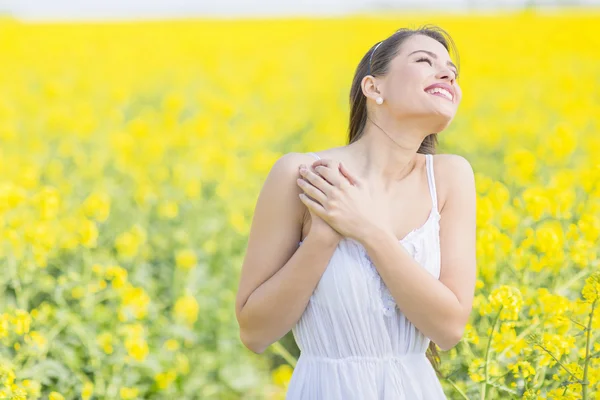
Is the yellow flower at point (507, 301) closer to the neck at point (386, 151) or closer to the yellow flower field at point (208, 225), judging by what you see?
the yellow flower field at point (208, 225)

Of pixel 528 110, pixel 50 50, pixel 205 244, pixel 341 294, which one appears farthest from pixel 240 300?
pixel 50 50

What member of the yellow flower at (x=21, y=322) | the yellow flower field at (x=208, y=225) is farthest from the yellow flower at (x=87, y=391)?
the yellow flower at (x=21, y=322)

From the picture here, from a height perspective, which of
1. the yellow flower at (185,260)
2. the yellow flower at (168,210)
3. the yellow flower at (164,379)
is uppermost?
the yellow flower at (168,210)

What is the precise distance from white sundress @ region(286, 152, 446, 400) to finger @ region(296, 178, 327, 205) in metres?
0.10

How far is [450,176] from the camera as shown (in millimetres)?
1582

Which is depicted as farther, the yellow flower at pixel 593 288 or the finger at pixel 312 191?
the yellow flower at pixel 593 288

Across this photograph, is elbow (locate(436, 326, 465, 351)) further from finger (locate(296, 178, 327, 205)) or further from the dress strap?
finger (locate(296, 178, 327, 205))

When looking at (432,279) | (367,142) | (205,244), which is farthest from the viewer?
(205,244)

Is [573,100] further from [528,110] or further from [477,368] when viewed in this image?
[477,368]

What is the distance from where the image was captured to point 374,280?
146cm

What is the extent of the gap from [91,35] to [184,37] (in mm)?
1405

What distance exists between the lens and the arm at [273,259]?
1454mm

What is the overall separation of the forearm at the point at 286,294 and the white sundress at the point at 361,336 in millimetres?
35

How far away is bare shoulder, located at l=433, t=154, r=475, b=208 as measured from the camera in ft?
5.16
